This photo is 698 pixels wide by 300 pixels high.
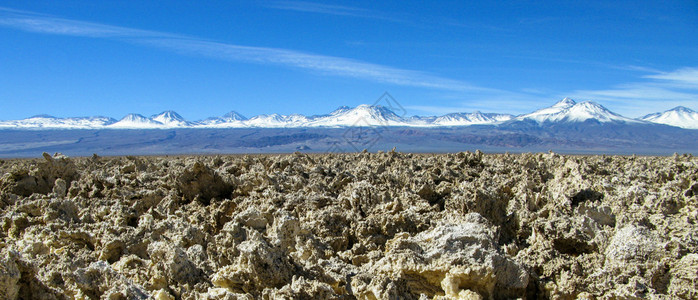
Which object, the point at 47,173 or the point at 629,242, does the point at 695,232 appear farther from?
the point at 47,173

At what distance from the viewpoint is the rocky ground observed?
297 centimetres

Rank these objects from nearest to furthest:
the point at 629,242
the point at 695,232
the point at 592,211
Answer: the point at 629,242, the point at 695,232, the point at 592,211

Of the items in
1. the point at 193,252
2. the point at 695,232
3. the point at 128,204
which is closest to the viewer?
the point at 695,232

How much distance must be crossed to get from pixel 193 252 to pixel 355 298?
142 cm

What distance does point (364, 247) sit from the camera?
4133 millimetres

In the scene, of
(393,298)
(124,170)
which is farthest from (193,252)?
(124,170)

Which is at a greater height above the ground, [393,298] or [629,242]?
[629,242]

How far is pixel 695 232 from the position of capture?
3.48 metres

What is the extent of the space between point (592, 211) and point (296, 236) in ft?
7.81

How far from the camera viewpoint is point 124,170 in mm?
10383

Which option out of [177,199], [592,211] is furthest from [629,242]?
[177,199]

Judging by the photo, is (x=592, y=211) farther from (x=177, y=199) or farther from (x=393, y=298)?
(x=177, y=199)

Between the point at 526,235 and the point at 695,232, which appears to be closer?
the point at 695,232

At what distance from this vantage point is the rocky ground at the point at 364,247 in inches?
117
